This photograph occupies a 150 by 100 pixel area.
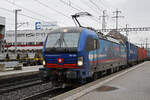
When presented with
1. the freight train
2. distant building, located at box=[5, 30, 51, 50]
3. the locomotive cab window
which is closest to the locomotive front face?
the freight train

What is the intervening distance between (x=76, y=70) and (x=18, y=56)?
16267 mm

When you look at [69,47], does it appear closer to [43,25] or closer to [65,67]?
[65,67]

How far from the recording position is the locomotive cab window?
899 cm

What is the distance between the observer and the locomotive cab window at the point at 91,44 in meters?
8.99

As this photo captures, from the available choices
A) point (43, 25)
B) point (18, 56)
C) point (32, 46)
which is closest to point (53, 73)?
point (18, 56)

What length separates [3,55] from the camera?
788 inches

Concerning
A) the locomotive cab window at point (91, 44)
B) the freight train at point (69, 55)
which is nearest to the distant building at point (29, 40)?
the locomotive cab window at point (91, 44)

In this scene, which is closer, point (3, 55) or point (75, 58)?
point (75, 58)

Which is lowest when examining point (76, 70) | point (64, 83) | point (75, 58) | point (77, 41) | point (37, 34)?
point (64, 83)

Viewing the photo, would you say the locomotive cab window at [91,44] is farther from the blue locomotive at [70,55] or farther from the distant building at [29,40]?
the distant building at [29,40]

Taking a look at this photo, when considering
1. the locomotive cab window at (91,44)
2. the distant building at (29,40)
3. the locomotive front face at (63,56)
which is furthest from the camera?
the distant building at (29,40)

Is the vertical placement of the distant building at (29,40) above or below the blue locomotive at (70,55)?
above

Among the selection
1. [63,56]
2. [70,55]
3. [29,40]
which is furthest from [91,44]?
[29,40]

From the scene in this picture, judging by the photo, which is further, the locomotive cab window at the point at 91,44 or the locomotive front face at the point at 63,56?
the locomotive cab window at the point at 91,44
